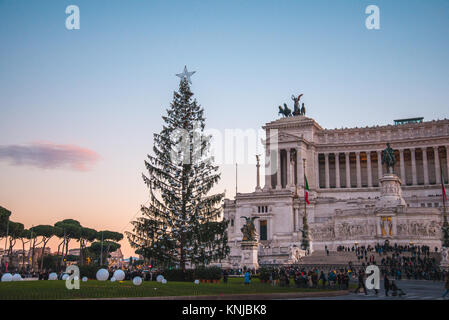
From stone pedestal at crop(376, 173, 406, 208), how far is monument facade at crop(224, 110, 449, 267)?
14 centimetres

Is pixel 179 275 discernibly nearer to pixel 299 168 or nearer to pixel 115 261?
pixel 299 168

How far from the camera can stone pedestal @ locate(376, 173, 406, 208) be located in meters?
67.8

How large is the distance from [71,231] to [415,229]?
6395 cm

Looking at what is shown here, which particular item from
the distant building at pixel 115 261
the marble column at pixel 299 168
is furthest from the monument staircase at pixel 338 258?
the distant building at pixel 115 261

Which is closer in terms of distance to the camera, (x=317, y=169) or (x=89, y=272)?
(x=89, y=272)

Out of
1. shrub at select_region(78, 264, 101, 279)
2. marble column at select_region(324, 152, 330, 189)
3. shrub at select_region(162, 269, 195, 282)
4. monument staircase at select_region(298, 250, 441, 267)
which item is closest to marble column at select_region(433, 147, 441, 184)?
marble column at select_region(324, 152, 330, 189)

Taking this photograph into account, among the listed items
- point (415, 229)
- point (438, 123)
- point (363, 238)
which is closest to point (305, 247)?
point (363, 238)

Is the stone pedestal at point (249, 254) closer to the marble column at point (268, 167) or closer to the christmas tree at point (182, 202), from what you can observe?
the christmas tree at point (182, 202)

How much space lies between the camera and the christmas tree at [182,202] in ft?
129

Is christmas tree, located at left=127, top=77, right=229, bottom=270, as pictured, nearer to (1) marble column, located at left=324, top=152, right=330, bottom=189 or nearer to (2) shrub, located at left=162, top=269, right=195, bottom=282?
(2) shrub, located at left=162, top=269, right=195, bottom=282

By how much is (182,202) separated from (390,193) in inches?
1543

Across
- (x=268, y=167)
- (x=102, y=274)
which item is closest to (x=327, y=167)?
(x=268, y=167)

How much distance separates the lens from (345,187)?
9956cm
